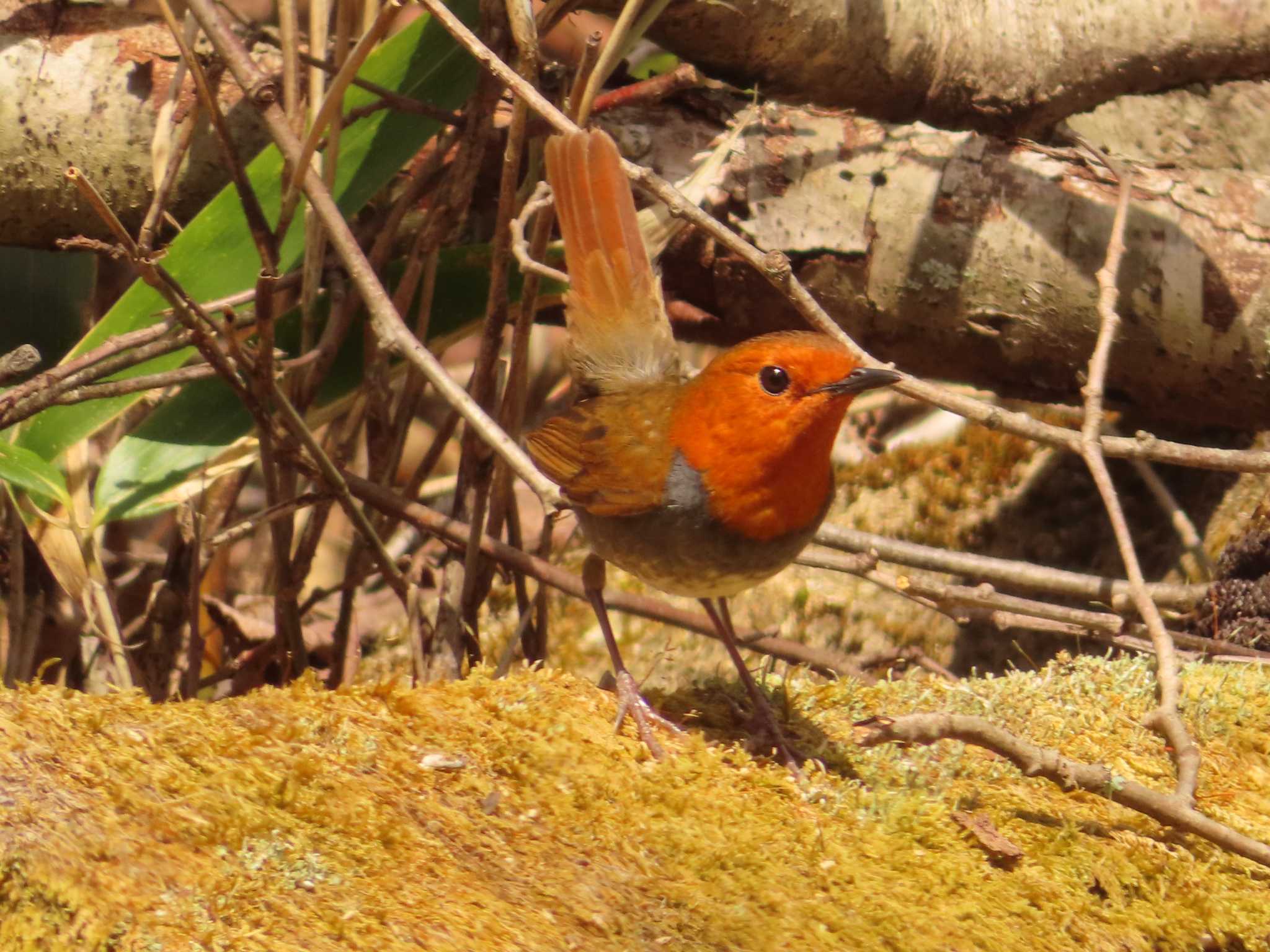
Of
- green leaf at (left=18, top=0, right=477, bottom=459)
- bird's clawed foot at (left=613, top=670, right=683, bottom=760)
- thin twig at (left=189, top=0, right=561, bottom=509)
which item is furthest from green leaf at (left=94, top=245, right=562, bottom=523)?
bird's clawed foot at (left=613, top=670, right=683, bottom=760)

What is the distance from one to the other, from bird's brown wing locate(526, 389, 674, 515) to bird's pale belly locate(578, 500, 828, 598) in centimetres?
6

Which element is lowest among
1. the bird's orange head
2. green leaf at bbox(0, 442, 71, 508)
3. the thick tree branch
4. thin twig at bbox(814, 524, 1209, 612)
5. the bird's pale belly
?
thin twig at bbox(814, 524, 1209, 612)

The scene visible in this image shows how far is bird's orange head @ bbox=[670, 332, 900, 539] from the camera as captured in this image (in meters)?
2.45

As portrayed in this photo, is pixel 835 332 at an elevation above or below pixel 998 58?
below

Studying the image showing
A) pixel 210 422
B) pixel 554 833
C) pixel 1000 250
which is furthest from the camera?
pixel 1000 250

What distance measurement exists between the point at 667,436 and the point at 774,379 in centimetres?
34

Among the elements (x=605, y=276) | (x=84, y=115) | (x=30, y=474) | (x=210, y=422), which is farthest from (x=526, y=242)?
(x=84, y=115)

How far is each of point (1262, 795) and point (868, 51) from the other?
2367mm

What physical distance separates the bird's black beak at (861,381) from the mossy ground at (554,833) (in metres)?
0.67

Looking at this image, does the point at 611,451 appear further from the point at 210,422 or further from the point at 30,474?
the point at 30,474

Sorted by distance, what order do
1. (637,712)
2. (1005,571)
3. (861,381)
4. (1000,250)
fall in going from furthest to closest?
(1000,250), (1005,571), (861,381), (637,712)

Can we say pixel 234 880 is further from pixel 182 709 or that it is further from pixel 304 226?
pixel 304 226

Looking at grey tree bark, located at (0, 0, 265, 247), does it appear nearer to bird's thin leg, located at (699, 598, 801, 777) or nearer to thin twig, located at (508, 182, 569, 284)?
thin twig, located at (508, 182, 569, 284)

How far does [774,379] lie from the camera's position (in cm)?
250
